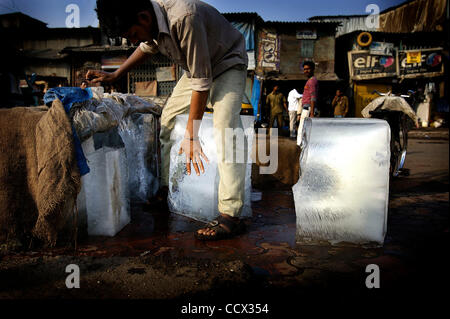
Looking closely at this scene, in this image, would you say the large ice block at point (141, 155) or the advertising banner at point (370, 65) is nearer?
the large ice block at point (141, 155)

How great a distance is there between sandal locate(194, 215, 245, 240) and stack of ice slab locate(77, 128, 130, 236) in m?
0.59

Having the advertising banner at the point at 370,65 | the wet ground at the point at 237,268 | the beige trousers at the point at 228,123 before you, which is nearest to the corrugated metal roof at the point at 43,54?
the advertising banner at the point at 370,65

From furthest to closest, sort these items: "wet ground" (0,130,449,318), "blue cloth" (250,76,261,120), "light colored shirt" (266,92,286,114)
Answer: "blue cloth" (250,76,261,120) → "light colored shirt" (266,92,286,114) → "wet ground" (0,130,449,318)

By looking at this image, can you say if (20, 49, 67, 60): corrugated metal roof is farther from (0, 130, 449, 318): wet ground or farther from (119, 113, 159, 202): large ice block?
(0, 130, 449, 318): wet ground

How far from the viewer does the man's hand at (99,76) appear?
2.26 metres

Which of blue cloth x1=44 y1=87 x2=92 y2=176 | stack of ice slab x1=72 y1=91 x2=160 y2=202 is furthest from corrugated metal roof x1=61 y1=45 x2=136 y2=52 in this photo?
blue cloth x1=44 y1=87 x2=92 y2=176

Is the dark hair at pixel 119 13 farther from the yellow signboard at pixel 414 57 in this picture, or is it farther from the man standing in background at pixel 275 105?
the yellow signboard at pixel 414 57

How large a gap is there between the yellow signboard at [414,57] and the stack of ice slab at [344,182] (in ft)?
64.9

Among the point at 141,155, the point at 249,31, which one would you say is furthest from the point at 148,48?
the point at 249,31

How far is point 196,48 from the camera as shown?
1695 millimetres

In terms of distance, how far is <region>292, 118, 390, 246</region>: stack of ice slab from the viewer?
6.06ft

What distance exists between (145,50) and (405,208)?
2.61 m

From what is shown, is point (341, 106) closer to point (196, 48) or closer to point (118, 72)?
point (118, 72)
